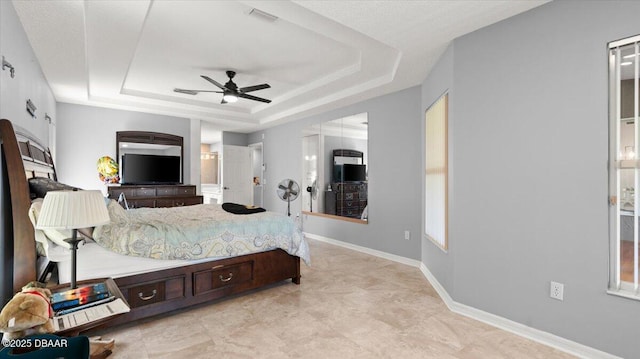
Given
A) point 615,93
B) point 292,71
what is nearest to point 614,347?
point 615,93

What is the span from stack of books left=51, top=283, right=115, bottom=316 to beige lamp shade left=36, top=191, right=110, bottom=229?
1.22ft

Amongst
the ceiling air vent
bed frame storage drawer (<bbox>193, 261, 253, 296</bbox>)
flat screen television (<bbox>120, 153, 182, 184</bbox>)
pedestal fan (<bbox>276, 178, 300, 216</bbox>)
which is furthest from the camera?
flat screen television (<bbox>120, 153, 182, 184</bbox>)

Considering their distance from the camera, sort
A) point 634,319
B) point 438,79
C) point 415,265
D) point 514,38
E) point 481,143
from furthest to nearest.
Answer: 1. point 415,265
2. point 438,79
3. point 481,143
4. point 514,38
5. point 634,319

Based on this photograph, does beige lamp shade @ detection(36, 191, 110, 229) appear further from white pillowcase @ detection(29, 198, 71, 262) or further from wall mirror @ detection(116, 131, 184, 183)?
wall mirror @ detection(116, 131, 184, 183)

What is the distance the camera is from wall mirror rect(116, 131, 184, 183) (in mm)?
5301

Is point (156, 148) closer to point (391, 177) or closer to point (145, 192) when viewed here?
point (145, 192)

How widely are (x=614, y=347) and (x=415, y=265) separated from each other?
7.31 feet

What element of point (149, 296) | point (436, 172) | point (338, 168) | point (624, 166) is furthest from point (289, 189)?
point (624, 166)

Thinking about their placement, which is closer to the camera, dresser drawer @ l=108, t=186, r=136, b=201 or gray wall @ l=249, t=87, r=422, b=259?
gray wall @ l=249, t=87, r=422, b=259

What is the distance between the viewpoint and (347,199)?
5102 mm

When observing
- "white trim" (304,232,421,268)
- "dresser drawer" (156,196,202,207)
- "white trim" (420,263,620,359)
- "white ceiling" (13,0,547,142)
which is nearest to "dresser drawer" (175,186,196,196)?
"dresser drawer" (156,196,202,207)

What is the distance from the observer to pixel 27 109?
8.58 feet

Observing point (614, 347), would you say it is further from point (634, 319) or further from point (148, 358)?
point (148, 358)

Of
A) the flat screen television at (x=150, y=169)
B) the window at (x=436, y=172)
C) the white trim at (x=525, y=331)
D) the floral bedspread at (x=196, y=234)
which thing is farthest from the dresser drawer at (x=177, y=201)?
the white trim at (x=525, y=331)
